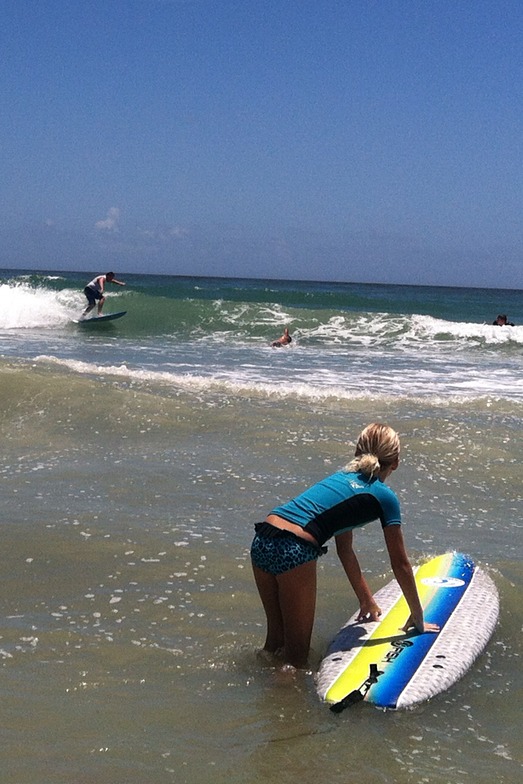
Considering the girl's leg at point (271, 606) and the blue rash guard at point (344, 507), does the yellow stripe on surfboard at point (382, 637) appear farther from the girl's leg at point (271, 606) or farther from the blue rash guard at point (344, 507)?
the blue rash guard at point (344, 507)

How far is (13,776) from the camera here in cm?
289

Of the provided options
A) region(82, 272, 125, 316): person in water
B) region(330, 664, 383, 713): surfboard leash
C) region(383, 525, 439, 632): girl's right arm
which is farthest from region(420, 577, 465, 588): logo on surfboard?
region(82, 272, 125, 316): person in water

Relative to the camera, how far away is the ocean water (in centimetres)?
314

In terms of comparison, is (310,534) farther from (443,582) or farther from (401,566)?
(443,582)

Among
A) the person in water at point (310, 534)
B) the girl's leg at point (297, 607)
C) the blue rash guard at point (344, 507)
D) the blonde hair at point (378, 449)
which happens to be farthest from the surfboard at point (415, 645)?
the blonde hair at point (378, 449)

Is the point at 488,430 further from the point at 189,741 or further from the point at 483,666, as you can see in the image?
the point at 189,741

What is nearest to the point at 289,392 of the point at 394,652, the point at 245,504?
the point at 245,504

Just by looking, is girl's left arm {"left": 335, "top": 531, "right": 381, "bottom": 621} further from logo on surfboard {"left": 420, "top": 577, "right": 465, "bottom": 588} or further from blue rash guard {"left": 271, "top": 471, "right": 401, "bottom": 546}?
logo on surfboard {"left": 420, "top": 577, "right": 465, "bottom": 588}

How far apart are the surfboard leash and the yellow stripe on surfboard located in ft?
0.10

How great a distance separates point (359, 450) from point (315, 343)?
19.9 metres

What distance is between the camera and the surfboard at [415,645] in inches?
141

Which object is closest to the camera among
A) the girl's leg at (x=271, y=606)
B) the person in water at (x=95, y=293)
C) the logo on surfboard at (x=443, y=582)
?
the girl's leg at (x=271, y=606)

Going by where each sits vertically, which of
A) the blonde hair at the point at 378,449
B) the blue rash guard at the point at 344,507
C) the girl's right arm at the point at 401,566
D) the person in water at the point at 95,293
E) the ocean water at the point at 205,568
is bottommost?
the ocean water at the point at 205,568

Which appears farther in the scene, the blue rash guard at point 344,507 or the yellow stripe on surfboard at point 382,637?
the blue rash guard at point 344,507
